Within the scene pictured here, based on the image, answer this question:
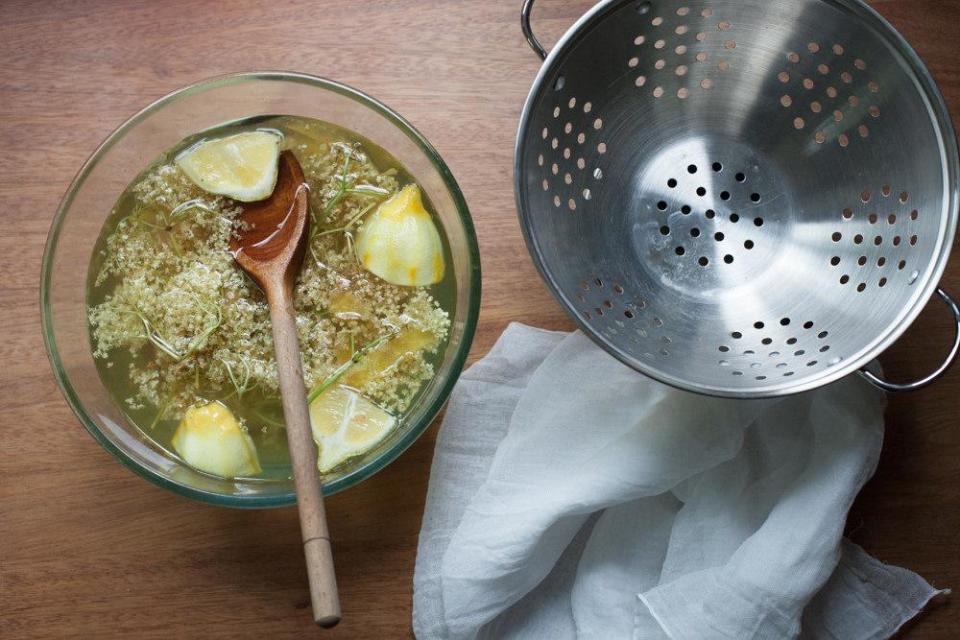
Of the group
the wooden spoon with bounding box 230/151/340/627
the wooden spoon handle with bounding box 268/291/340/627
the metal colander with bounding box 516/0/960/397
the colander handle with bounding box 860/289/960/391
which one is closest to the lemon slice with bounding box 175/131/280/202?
the wooden spoon with bounding box 230/151/340/627

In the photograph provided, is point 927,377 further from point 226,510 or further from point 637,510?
point 226,510

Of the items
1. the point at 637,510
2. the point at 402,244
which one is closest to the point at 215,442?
the point at 402,244

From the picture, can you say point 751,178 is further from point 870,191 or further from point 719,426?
point 719,426

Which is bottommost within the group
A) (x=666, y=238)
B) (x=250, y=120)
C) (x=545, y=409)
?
(x=545, y=409)

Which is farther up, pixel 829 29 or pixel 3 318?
pixel 829 29

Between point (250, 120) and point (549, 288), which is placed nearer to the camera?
point (549, 288)

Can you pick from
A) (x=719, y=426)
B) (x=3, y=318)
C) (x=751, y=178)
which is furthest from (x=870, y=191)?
(x=3, y=318)
